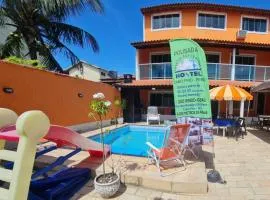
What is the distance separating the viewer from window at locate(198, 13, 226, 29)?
58.9ft

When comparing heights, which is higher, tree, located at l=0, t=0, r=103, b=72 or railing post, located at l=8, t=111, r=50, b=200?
tree, located at l=0, t=0, r=103, b=72

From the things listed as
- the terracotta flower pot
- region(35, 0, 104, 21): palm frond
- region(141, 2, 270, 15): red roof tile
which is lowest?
the terracotta flower pot

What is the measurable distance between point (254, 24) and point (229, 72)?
20.1ft

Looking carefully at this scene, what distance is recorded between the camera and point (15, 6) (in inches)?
385

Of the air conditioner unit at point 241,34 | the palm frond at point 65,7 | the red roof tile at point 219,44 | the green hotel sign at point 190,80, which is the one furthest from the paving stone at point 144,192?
the air conditioner unit at point 241,34

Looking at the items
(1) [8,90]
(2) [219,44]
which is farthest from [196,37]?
(1) [8,90]

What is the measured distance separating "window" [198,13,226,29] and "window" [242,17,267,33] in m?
1.93

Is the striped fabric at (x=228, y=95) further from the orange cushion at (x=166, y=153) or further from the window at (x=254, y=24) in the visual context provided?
the window at (x=254, y=24)

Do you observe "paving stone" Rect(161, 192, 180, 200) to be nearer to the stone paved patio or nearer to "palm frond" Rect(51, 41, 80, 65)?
the stone paved patio

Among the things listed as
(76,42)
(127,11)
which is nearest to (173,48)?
(76,42)

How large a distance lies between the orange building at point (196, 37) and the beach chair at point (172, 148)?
35.4ft

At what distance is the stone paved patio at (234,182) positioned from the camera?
14.1ft

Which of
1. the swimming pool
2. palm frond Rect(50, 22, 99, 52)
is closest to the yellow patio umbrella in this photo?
the swimming pool

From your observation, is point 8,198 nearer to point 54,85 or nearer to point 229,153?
point 229,153
